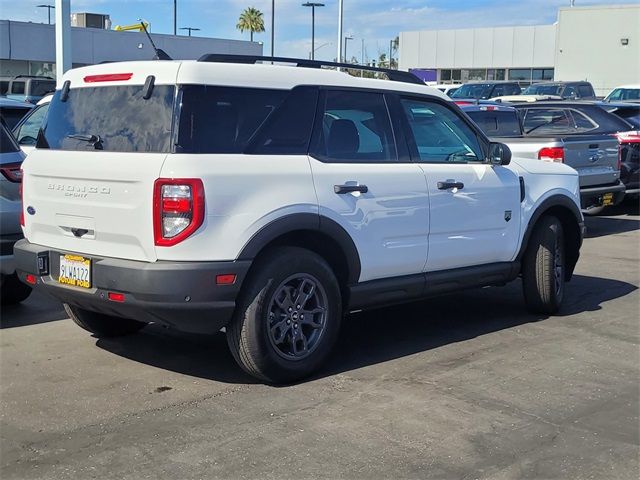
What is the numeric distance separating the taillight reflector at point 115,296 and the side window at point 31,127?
4928mm

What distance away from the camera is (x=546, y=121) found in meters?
13.3

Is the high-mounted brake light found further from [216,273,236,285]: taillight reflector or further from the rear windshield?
the rear windshield

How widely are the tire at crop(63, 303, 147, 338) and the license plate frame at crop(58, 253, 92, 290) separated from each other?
94 cm

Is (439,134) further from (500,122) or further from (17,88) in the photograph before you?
(17,88)

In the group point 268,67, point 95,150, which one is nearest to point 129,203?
point 95,150

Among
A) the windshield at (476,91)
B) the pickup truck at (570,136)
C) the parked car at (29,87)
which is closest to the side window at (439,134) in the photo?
the pickup truck at (570,136)

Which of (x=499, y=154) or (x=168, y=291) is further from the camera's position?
(x=499, y=154)

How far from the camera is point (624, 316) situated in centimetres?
714

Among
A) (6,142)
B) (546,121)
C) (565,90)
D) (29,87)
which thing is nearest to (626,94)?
(565,90)

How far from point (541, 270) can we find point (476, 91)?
19.9 metres

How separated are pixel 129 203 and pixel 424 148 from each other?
7.72 feet

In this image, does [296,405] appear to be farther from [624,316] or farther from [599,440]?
[624,316]

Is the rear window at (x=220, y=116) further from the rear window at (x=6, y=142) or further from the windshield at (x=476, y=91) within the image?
the windshield at (x=476, y=91)

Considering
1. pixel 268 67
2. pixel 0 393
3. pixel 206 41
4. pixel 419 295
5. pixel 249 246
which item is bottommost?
pixel 0 393
